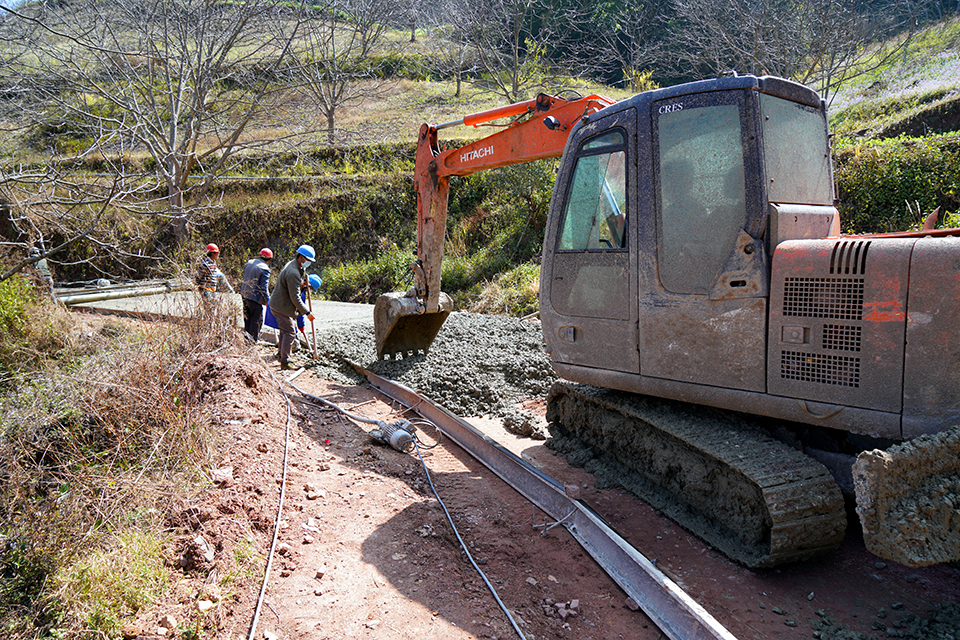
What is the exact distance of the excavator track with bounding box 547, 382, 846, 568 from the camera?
12.2 ft

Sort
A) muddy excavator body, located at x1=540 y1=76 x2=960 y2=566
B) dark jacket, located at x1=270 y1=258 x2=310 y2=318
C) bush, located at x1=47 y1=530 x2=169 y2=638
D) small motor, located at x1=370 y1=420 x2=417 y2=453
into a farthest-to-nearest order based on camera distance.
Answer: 1. dark jacket, located at x1=270 y1=258 x2=310 y2=318
2. small motor, located at x1=370 y1=420 x2=417 y2=453
3. muddy excavator body, located at x1=540 y1=76 x2=960 y2=566
4. bush, located at x1=47 y1=530 x2=169 y2=638

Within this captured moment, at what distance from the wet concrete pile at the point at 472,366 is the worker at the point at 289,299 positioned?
610mm

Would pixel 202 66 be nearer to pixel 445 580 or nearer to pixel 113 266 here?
pixel 113 266

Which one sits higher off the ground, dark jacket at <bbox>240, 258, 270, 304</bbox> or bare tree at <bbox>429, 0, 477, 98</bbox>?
bare tree at <bbox>429, 0, 477, 98</bbox>

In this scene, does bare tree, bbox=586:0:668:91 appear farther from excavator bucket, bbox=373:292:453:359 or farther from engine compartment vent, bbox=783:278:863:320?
engine compartment vent, bbox=783:278:863:320

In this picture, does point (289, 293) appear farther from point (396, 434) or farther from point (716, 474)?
point (716, 474)

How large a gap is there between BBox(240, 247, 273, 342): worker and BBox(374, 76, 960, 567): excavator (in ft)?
18.5

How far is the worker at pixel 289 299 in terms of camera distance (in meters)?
8.91

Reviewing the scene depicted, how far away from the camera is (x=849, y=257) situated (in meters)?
3.57

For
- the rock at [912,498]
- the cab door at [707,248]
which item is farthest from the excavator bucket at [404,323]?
the rock at [912,498]

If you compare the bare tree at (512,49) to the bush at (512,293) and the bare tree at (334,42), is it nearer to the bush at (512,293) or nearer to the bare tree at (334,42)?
the bare tree at (334,42)

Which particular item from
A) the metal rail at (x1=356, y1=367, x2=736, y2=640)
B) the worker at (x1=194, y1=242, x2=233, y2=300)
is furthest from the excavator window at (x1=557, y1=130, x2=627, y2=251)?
the worker at (x1=194, y1=242, x2=233, y2=300)

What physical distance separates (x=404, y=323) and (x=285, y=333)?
1.92 m

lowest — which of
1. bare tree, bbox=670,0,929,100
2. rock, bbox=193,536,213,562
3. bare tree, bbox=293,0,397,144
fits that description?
rock, bbox=193,536,213,562
